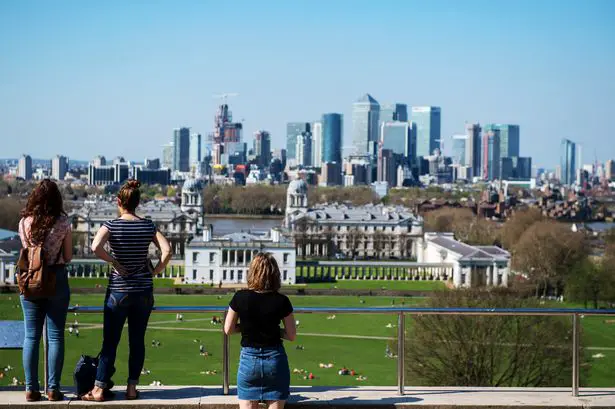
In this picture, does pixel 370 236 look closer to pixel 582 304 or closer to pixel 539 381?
pixel 582 304

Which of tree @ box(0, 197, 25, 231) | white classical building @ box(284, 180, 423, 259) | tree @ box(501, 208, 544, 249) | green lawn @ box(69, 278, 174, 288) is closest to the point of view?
green lawn @ box(69, 278, 174, 288)

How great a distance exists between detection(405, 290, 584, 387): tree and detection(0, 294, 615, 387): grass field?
1.57ft

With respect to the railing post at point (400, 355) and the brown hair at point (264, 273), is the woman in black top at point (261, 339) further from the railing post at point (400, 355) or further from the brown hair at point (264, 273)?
the railing post at point (400, 355)

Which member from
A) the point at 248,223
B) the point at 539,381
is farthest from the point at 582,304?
the point at 248,223

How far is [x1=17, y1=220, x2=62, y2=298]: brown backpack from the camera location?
266 inches

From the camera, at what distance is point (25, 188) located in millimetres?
133500

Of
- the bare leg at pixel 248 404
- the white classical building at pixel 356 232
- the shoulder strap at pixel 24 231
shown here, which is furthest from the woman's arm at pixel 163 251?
the white classical building at pixel 356 232

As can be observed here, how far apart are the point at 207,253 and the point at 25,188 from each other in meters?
84.3

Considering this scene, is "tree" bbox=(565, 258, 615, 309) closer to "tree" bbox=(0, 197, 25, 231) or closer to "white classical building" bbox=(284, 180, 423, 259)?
"white classical building" bbox=(284, 180, 423, 259)

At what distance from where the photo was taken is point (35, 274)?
267 inches

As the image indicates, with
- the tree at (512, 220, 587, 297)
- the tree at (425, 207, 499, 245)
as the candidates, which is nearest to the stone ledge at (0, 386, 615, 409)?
the tree at (512, 220, 587, 297)

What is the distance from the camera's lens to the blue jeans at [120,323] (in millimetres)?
6996

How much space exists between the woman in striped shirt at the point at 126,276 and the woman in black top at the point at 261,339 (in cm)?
88

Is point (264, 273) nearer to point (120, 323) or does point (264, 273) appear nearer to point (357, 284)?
point (120, 323)
